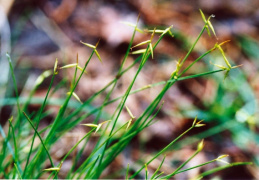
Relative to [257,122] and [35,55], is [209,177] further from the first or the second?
[35,55]

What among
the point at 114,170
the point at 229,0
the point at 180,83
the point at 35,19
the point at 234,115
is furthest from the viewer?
the point at 229,0

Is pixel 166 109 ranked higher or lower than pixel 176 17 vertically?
lower

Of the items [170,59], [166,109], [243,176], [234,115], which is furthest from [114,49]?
[243,176]

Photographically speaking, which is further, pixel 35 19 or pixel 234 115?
pixel 35 19

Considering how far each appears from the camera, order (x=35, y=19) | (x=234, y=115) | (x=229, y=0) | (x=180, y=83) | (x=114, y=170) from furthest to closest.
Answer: (x=229, y=0), (x=35, y=19), (x=180, y=83), (x=234, y=115), (x=114, y=170)

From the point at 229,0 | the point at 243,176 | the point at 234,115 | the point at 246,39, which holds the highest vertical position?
the point at 229,0

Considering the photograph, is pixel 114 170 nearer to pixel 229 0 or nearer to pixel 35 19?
pixel 35 19
